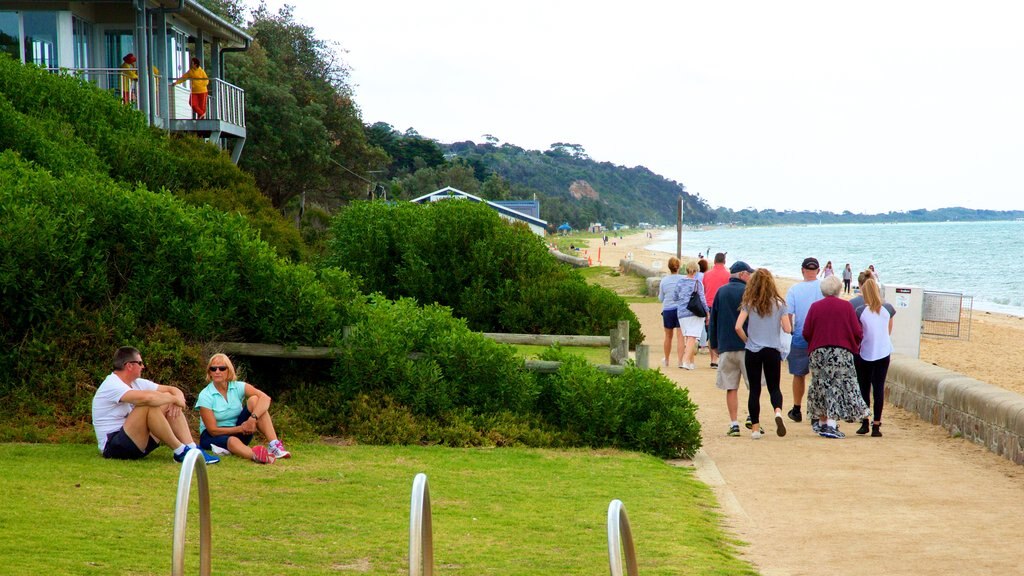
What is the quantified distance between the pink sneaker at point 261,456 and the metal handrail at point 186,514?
4149 millimetres

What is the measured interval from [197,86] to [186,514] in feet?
69.9

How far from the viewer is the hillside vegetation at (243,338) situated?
992cm

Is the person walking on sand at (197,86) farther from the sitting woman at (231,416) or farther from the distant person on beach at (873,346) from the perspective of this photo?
the distant person on beach at (873,346)

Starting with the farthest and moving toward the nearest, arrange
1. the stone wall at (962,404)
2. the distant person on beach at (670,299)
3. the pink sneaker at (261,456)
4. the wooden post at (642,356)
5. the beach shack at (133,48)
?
the beach shack at (133,48), the distant person on beach at (670,299), the wooden post at (642,356), the stone wall at (962,404), the pink sneaker at (261,456)

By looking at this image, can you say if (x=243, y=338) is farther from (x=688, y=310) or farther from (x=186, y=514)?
(x=688, y=310)

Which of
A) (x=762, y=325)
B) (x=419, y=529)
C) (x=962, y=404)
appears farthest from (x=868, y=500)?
(x=419, y=529)

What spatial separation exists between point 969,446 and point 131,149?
1207 centimetres

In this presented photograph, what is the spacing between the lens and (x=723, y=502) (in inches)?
332

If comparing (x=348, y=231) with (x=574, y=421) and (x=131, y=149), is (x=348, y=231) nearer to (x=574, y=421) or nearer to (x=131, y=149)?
(x=131, y=149)

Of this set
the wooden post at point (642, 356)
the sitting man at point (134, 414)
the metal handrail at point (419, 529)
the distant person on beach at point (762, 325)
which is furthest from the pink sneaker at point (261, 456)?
the distant person on beach at point (762, 325)

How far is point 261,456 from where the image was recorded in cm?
867

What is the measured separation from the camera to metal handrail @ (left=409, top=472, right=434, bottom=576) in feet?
12.8

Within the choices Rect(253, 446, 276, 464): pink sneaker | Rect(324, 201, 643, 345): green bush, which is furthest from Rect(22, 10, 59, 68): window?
Rect(253, 446, 276, 464): pink sneaker

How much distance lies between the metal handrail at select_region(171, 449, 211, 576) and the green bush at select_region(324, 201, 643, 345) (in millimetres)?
12682
